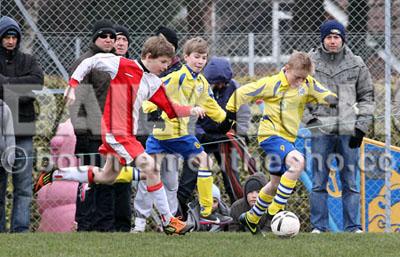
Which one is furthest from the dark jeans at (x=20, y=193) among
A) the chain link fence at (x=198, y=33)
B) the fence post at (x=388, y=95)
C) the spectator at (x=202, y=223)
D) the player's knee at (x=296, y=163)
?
the fence post at (x=388, y=95)

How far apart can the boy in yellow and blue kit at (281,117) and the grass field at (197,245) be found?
320mm

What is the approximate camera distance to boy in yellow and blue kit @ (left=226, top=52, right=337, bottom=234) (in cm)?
911

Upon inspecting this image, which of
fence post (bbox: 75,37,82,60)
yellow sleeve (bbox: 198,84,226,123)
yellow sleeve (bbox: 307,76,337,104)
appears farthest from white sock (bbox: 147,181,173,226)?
fence post (bbox: 75,37,82,60)

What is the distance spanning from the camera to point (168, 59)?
894 cm

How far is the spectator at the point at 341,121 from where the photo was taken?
1012 cm

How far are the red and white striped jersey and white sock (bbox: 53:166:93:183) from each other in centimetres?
81

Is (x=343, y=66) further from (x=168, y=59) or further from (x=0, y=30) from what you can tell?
(x=0, y=30)

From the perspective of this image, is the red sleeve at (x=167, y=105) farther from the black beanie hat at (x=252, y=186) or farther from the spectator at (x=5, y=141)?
the black beanie hat at (x=252, y=186)

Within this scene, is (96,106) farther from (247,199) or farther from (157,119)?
(247,199)

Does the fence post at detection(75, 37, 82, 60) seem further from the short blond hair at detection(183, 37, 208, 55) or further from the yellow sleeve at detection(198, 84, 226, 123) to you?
the yellow sleeve at detection(198, 84, 226, 123)

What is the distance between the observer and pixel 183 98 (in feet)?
33.0

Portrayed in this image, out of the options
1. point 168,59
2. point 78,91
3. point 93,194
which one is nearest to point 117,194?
point 93,194

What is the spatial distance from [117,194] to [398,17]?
4.92 metres

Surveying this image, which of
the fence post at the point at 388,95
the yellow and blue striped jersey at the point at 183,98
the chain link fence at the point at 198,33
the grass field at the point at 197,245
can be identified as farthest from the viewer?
the chain link fence at the point at 198,33
